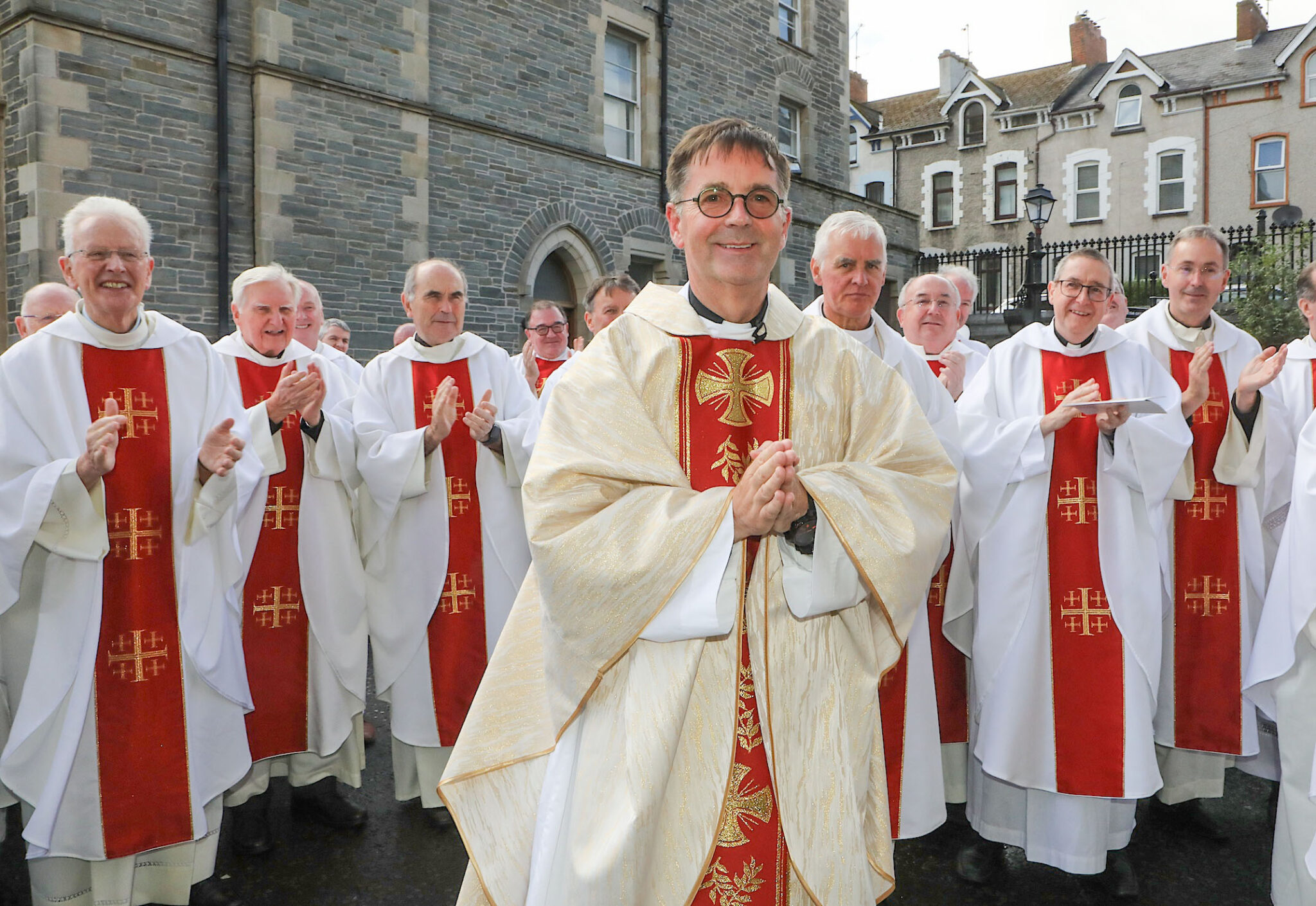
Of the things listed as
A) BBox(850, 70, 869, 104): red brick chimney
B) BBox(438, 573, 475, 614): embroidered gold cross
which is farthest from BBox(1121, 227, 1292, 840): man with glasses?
BBox(850, 70, 869, 104): red brick chimney

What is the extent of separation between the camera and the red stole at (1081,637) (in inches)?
131

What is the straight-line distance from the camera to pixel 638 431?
2.02 m

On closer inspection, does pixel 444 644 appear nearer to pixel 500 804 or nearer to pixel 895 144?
pixel 500 804

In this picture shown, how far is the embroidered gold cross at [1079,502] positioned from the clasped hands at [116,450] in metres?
2.90

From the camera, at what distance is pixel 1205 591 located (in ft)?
13.1

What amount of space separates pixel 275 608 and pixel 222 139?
7337mm

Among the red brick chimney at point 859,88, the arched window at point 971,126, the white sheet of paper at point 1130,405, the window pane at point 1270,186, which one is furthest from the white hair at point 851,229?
the red brick chimney at point 859,88

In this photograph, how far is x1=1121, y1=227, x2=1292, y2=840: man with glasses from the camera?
389 cm

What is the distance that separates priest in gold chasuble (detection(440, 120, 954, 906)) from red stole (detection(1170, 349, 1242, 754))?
2417 millimetres

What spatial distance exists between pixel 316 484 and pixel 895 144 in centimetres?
3012

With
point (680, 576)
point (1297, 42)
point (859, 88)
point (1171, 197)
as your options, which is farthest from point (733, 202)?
point (859, 88)

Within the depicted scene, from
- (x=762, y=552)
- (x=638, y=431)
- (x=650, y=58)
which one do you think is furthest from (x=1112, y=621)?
(x=650, y=58)

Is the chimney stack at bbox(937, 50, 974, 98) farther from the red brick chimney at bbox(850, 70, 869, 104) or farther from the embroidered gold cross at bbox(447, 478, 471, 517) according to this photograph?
the embroidered gold cross at bbox(447, 478, 471, 517)

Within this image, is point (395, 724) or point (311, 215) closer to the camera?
point (395, 724)
